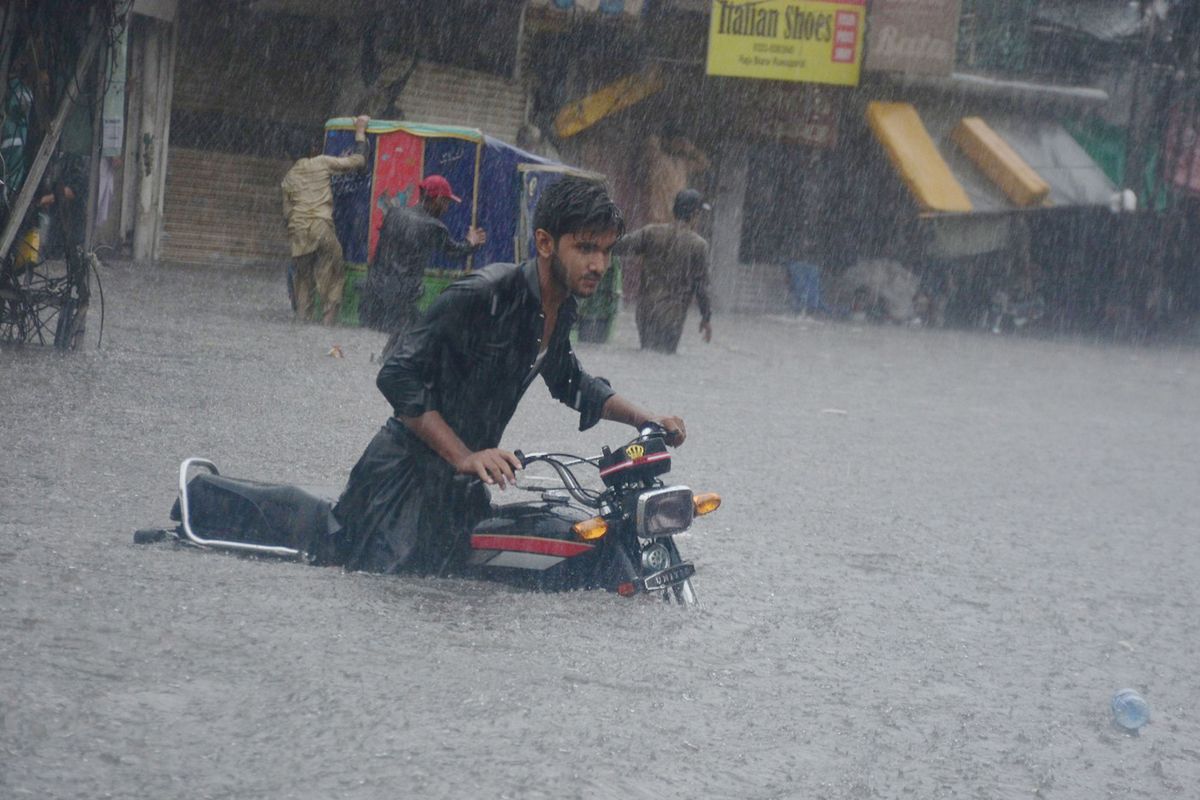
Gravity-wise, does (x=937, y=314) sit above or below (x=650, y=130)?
below

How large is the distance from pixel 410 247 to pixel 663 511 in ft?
30.3

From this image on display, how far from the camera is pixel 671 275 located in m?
15.5

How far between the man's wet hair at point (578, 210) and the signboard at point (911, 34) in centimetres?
1849

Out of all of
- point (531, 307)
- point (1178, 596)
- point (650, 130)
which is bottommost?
point (1178, 596)

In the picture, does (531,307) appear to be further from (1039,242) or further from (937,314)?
(1039,242)

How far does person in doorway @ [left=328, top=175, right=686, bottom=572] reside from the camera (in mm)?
4609

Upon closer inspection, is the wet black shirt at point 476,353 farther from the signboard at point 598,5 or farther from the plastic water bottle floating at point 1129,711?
the signboard at point 598,5

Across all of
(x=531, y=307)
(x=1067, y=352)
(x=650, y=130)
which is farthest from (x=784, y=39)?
(x=531, y=307)

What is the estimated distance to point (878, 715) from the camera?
4.35m

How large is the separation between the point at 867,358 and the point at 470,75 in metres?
7.27

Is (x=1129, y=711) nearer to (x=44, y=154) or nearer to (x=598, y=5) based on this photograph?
(x=44, y=154)

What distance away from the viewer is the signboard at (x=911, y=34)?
22.2m

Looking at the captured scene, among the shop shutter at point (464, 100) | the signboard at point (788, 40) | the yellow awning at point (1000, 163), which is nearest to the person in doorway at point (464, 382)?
the shop shutter at point (464, 100)

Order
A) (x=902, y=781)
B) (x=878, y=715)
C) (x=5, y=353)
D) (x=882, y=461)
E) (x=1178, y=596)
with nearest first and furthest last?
(x=902, y=781)
(x=878, y=715)
(x=1178, y=596)
(x=882, y=461)
(x=5, y=353)
